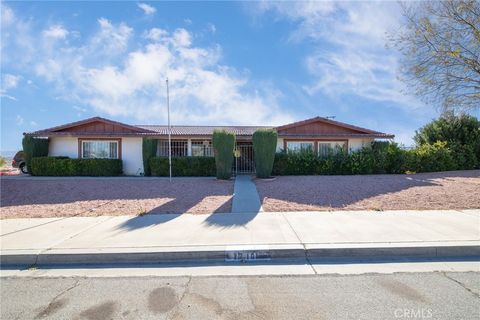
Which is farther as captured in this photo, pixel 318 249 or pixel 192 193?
pixel 192 193

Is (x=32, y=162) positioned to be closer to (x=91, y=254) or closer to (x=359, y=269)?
(x=91, y=254)

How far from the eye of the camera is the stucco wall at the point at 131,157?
16016mm

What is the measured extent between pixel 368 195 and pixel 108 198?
8.94 m

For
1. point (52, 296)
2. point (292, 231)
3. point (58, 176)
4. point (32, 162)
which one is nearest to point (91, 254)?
point (52, 296)

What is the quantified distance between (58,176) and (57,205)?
8063 millimetres

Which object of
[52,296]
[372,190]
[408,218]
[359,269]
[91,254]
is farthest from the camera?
[372,190]

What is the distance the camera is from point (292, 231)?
516 cm

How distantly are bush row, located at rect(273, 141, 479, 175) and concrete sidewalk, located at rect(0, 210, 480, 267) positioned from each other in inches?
292

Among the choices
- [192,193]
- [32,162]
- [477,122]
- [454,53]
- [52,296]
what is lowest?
[52,296]

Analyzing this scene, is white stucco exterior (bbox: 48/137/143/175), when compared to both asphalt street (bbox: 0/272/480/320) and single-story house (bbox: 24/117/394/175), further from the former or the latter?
asphalt street (bbox: 0/272/480/320)

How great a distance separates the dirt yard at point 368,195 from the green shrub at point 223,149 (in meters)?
2.22

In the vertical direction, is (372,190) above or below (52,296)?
above

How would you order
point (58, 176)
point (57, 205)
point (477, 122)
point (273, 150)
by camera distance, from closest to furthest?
point (57, 205) → point (273, 150) → point (58, 176) → point (477, 122)

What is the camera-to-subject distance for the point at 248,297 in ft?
10.1
